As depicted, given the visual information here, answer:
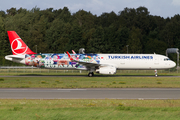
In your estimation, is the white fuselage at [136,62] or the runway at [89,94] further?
the white fuselage at [136,62]

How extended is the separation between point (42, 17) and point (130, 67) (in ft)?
305

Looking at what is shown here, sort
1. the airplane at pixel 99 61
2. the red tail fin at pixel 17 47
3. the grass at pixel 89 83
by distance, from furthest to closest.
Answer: the red tail fin at pixel 17 47 < the airplane at pixel 99 61 < the grass at pixel 89 83

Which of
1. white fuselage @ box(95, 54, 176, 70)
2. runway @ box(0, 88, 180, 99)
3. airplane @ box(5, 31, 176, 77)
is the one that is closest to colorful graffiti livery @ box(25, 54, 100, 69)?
airplane @ box(5, 31, 176, 77)

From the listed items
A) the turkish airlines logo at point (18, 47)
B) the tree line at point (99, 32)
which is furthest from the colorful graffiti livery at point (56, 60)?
the tree line at point (99, 32)

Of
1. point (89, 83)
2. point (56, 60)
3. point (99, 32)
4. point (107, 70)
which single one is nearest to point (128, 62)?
point (107, 70)

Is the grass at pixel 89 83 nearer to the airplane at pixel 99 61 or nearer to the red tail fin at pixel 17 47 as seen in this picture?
the airplane at pixel 99 61

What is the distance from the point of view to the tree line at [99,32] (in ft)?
320

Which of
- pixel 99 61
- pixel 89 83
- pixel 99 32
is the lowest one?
pixel 89 83

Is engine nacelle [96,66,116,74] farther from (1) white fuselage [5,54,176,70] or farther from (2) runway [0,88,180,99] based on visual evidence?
(2) runway [0,88,180,99]

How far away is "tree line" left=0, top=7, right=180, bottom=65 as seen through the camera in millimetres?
97625

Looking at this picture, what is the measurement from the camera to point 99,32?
99562 mm

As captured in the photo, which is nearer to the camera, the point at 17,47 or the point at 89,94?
the point at 89,94

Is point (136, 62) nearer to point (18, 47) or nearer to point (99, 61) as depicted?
point (99, 61)

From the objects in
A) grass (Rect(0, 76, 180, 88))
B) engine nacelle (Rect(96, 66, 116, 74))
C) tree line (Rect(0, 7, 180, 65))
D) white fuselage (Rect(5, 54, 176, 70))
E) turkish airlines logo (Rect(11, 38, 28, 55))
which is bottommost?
grass (Rect(0, 76, 180, 88))
